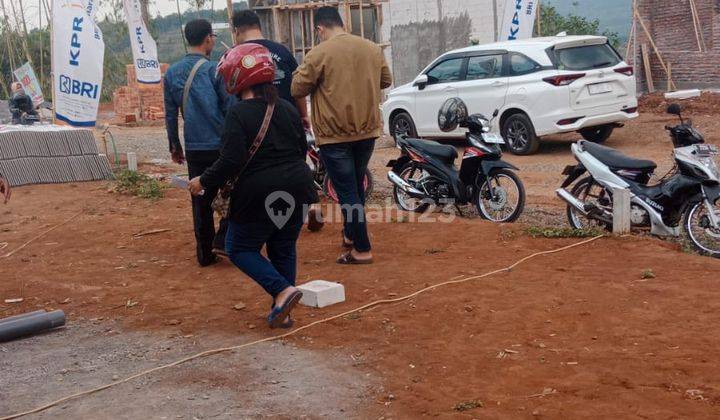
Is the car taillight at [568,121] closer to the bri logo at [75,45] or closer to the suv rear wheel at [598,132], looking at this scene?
the suv rear wheel at [598,132]

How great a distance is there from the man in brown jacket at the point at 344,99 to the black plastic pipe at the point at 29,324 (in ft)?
7.29

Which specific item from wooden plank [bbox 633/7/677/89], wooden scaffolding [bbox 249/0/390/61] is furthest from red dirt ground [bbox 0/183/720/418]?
wooden scaffolding [bbox 249/0/390/61]

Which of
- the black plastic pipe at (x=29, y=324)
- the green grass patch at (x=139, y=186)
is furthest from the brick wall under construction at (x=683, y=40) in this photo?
the black plastic pipe at (x=29, y=324)

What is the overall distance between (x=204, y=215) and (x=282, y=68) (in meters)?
1.32

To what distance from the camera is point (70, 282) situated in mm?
7102

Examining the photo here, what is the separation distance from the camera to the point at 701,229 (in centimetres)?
738

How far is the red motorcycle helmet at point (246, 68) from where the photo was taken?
5.15 metres

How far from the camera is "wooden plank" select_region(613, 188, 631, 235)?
746cm

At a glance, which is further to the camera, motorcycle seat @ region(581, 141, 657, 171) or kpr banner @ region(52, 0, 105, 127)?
kpr banner @ region(52, 0, 105, 127)

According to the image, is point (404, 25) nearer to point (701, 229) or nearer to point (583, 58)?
point (583, 58)

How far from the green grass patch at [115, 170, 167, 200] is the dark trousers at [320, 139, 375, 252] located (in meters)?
4.56

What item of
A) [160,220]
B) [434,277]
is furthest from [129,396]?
[160,220]

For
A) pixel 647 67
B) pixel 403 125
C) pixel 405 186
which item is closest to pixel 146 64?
pixel 403 125

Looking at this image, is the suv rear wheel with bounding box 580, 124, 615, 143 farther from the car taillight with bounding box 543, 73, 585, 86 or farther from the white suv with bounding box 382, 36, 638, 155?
the car taillight with bounding box 543, 73, 585, 86
